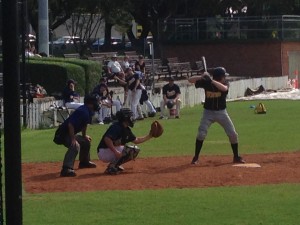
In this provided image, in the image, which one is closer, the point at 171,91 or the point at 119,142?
the point at 119,142

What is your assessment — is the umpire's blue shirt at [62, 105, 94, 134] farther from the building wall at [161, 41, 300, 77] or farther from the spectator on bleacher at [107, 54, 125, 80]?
the building wall at [161, 41, 300, 77]

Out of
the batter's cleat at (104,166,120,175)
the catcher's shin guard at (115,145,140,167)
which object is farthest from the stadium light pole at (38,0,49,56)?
the catcher's shin guard at (115,145,140,167)

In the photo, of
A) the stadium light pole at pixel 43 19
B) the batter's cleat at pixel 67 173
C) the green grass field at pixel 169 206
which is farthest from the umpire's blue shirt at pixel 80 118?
the stadium light pole at pixel 43 19

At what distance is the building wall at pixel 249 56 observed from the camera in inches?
2395

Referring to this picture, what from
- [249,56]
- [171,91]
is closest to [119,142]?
[171,91]

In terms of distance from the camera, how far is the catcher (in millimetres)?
15406

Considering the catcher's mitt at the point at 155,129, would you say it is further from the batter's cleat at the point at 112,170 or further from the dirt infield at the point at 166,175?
the batter's cleat at the point at 112,170

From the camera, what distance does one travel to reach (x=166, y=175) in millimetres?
15633

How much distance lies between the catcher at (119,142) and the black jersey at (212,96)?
1.43 metres

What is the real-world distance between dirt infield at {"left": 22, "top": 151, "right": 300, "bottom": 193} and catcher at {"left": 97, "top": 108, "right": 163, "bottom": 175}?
28 cm

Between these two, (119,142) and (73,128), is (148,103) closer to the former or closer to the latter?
(119,142)

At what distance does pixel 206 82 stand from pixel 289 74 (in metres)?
45.4

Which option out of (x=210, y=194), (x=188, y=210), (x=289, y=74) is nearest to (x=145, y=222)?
(x=188, y=210)

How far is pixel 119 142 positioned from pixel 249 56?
1850 inches
